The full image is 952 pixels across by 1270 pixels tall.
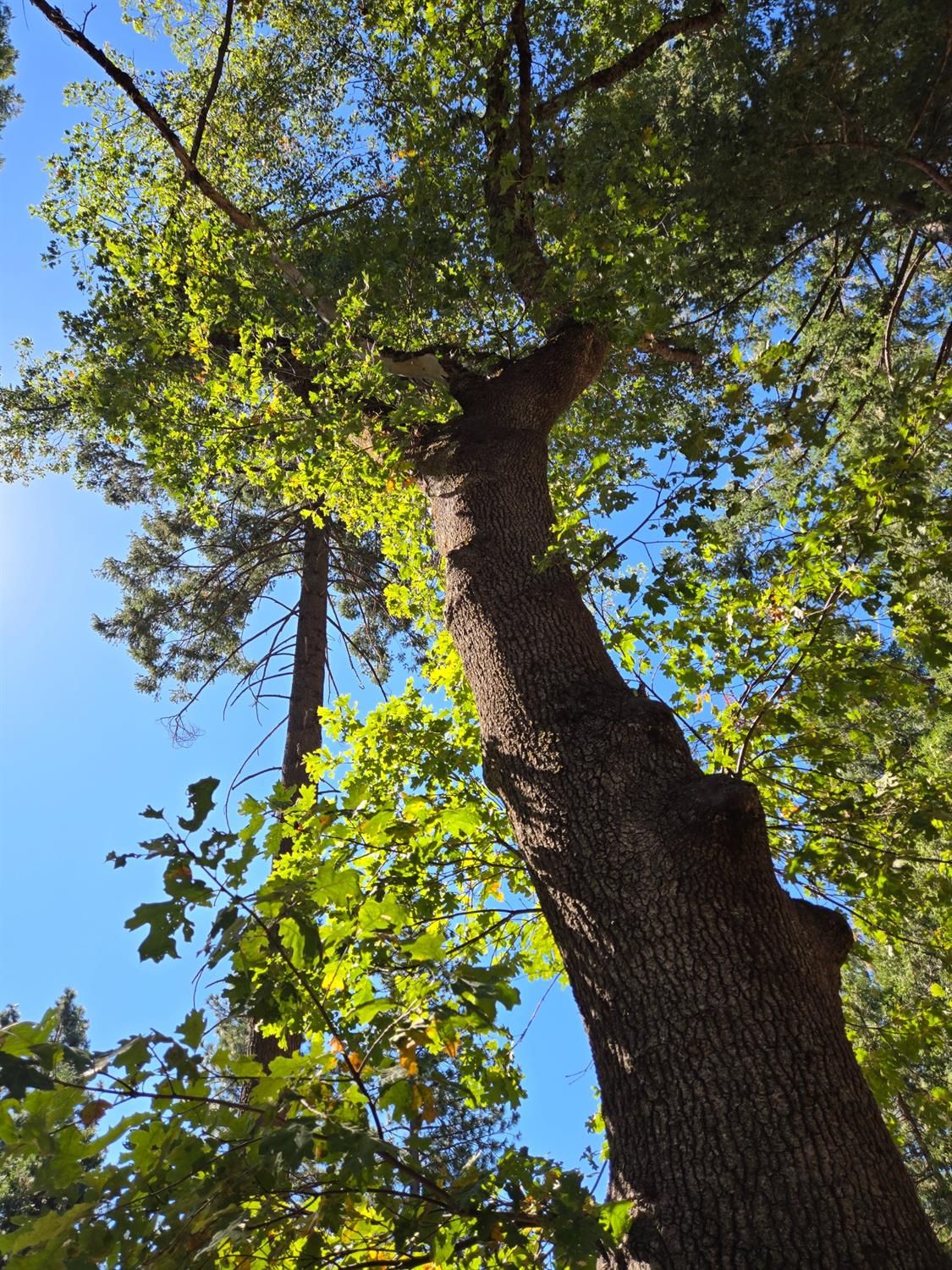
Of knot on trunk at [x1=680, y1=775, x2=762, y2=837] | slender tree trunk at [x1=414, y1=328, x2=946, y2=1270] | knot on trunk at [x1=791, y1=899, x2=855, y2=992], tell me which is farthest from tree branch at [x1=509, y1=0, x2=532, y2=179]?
knot on trunk at [x1=791, y1=899, x2=855, y2=992]

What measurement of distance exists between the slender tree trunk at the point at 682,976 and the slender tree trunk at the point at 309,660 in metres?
4.28

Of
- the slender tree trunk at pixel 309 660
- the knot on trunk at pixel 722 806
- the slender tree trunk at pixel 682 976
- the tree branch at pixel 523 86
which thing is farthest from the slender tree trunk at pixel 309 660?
the knot on trunk at pixel 722 806

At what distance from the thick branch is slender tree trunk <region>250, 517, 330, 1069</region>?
3749mm

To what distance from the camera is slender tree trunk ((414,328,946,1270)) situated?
1.72 metres

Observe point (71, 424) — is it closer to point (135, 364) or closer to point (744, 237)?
point (135, 364)

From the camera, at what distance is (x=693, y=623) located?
414 centimetres

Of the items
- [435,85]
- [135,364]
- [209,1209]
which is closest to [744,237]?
[435,85]

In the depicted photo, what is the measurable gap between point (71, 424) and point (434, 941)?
28.1ft

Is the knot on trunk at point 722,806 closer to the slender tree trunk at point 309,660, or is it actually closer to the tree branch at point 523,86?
the tree branch at point 523,86

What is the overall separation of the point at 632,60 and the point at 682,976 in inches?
259

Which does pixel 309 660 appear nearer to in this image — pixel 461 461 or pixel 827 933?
pixel 461 461

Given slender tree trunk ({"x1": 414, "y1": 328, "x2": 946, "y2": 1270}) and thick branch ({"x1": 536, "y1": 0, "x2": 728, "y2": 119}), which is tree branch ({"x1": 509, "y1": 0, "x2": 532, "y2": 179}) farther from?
slender tree trunk ({"x1": 414, "y1": 328, "x2": 946, "y2": 1270})

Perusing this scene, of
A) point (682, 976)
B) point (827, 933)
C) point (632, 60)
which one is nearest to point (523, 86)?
point (632, 60)

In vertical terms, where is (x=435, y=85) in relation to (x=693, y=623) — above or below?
above
